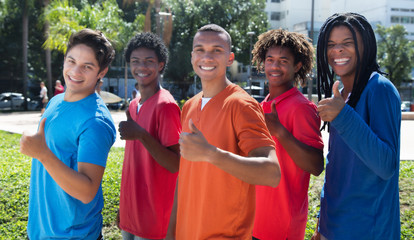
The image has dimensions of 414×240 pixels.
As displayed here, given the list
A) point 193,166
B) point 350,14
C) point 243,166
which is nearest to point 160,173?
point 193,166

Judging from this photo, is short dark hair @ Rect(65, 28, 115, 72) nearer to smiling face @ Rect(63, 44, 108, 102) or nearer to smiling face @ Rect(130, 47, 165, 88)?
smiling face @ Rect(63, 44, 108, 102)

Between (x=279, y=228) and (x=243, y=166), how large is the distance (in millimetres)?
1073

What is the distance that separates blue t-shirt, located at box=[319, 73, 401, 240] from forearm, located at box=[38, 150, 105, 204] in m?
1.29

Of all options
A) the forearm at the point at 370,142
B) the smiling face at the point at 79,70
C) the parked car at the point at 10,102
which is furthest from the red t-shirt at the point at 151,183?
the parked car at the point at 10,102

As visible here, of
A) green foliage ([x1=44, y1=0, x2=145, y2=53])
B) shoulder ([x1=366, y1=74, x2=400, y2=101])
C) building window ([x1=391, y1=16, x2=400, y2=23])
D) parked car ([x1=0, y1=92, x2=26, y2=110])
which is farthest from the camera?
building window ([x1=391, y1=16, x2=400, y2=23])

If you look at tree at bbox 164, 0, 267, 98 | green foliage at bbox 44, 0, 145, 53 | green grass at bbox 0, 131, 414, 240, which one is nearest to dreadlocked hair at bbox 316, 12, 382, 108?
green grass at bbox 0, 131, 414, 240

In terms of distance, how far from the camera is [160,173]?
271 cm

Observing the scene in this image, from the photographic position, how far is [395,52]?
126ft

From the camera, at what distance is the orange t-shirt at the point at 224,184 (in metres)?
1.84

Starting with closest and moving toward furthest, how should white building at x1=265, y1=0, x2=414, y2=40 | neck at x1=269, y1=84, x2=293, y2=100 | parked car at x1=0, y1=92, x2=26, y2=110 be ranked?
neck at x1=269, y1=84, x2=293, y2=100 < parked car at x1=0, y1=92, x2=26, y2=110 < white building at x1=265, y1=0, x2=414, y2=40

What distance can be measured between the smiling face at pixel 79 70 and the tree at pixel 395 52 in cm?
4061

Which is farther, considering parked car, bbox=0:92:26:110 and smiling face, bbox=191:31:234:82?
parked car, bbox=0:92:26:110

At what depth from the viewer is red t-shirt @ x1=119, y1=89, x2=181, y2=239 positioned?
2.66 m

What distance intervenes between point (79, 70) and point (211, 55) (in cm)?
81
